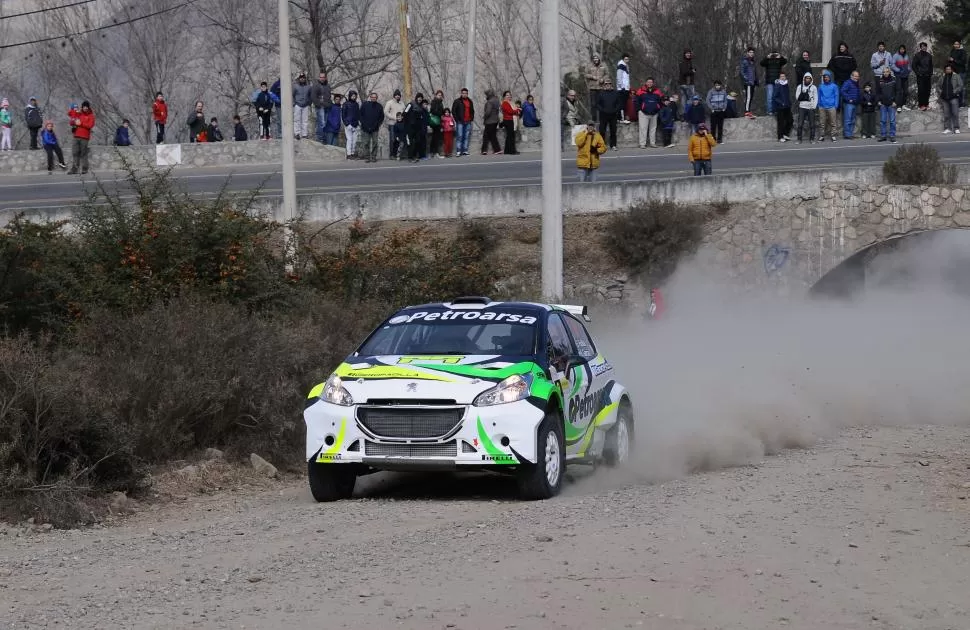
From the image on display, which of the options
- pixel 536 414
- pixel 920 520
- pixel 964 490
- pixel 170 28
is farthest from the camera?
pixel 170 28

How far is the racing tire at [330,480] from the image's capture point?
11023 millimetres

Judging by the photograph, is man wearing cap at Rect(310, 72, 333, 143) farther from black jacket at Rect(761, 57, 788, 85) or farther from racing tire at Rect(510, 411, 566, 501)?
racing tire at Rect(510, 411, 566, 501)

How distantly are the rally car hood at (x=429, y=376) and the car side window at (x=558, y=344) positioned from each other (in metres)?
0.43

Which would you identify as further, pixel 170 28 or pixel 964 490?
pixel 170 28

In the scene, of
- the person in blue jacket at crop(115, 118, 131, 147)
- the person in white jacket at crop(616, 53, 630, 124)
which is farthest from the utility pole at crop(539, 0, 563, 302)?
the person in blue jacket at crop(115, 118, 131, 147)

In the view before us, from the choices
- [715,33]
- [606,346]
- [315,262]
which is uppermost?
[715,33]

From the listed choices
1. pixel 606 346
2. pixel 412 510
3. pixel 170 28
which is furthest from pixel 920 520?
pixel 170 28

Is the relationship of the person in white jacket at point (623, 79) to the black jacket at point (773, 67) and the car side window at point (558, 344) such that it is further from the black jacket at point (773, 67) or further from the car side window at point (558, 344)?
the car side window at point (558, 344)

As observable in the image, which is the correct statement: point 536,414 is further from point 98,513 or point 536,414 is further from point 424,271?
point 424,271

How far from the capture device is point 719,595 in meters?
7.55

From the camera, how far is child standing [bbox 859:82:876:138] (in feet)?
120

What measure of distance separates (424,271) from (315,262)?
1.99 m

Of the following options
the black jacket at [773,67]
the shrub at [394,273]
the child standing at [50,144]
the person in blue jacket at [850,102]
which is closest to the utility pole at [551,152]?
the shrub at [394,273]

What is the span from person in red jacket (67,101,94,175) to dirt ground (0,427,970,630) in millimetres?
25416
